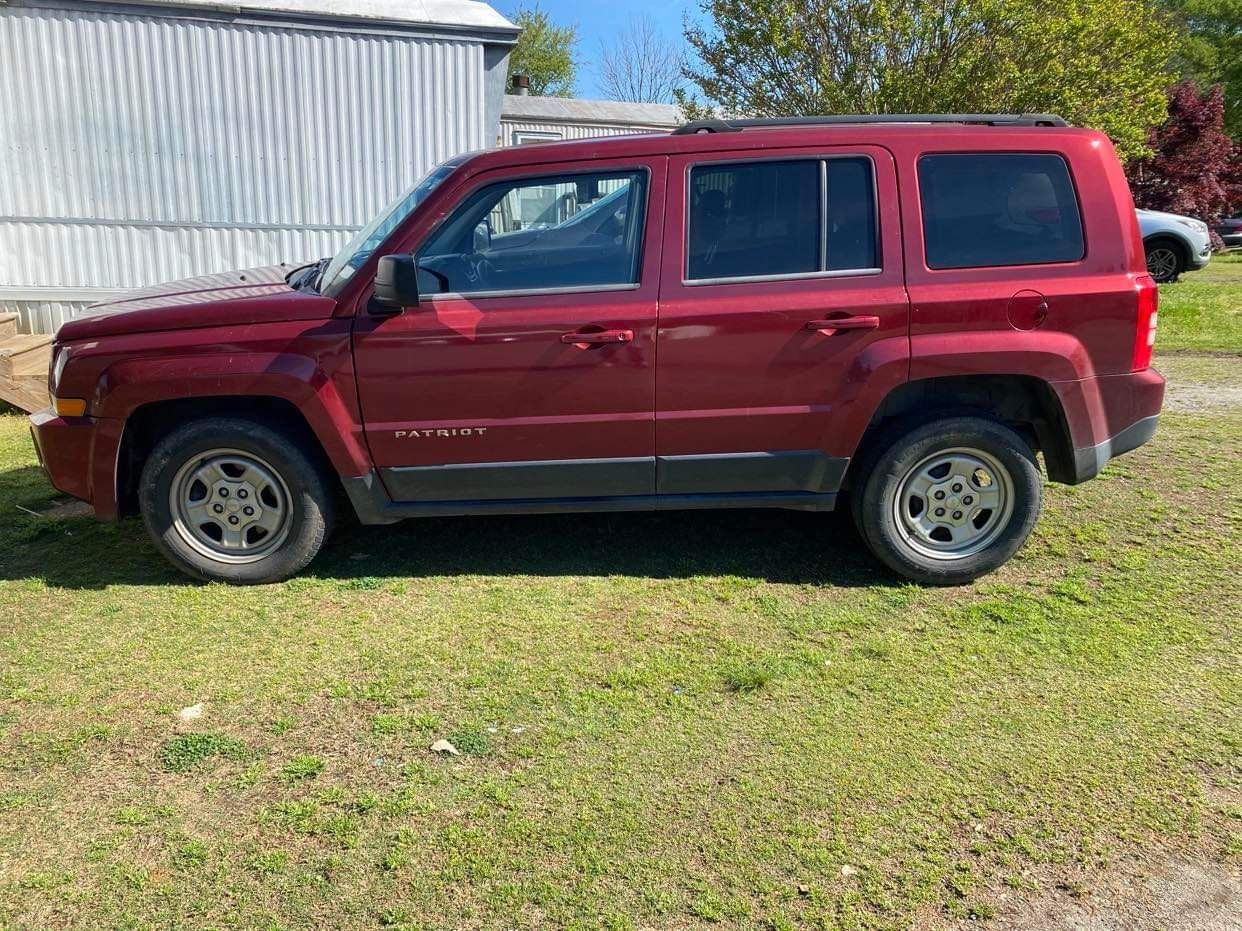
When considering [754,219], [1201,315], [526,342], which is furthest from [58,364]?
[1201,315]

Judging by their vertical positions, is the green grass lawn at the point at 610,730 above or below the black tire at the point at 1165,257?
below

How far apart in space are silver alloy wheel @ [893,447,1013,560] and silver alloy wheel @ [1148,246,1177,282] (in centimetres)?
1311

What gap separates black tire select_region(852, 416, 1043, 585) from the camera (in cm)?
433

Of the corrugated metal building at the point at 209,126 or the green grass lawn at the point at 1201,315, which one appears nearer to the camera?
the corrugated metal building at the point at 209,126

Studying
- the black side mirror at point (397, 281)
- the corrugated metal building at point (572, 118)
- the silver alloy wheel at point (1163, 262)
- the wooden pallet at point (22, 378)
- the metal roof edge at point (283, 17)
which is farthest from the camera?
the corrugated metal building at point (572, 118)

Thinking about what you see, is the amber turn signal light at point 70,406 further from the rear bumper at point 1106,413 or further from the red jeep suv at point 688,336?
the rear bumper at point 1106,413

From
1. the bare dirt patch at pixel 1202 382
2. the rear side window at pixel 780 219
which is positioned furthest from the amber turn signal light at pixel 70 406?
the bare dirt patch at pixel 1202 382

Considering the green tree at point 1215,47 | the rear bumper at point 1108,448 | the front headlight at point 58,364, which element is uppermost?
the green tree at point 1215,47

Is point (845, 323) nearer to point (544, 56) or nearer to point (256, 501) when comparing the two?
point (256, 501)

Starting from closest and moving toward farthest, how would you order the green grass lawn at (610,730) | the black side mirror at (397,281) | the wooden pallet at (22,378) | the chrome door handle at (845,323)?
the green grass lawn at (610,730) → the black side mirror at (397,281) → the chrome door handle at (845,323) → the wooden pallet at (22,378)

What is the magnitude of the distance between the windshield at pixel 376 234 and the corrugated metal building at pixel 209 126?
550 cm

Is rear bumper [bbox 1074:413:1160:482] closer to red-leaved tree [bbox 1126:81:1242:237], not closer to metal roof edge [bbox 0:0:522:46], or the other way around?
metal roof edge [bbox 0:0:522:46]

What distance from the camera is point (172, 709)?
3.50m

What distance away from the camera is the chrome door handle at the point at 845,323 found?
13.6 ft
